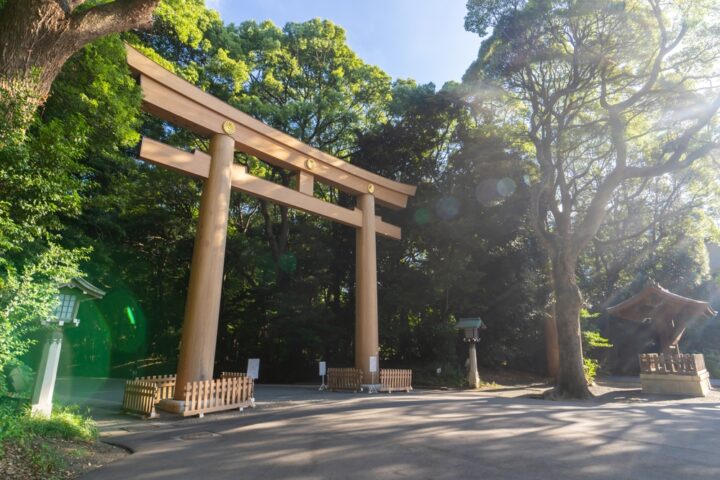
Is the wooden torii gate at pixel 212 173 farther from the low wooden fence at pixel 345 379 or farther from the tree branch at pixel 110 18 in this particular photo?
the tree branch at pixel 110 18

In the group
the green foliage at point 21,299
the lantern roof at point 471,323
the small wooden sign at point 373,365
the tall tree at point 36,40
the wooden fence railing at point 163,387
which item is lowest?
the wooden fence railing at point 163,387

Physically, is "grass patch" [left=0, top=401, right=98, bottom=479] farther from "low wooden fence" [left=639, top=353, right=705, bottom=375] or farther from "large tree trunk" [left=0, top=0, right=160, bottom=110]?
"low wooden fence" [left=639, top=353, right=705, bottom=375]

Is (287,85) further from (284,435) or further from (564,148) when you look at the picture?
(284,435)

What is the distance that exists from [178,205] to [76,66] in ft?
46.7

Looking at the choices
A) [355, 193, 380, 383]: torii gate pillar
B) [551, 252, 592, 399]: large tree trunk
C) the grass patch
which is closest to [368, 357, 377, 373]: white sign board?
[355, 193, 380, 383]: torii gate pillar

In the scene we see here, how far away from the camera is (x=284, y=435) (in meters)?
5.99

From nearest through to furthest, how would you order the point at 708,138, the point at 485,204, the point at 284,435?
the point at 284,435 < the point at 708,138 < the point at 485,204

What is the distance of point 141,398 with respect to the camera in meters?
8.15

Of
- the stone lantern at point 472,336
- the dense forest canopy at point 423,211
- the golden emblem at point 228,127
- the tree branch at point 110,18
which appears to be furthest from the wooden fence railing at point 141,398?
the stone lantern at point 472,336

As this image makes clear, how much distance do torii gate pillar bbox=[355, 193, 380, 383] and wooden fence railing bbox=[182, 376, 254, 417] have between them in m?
4.73

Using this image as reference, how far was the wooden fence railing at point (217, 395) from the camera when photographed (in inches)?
320

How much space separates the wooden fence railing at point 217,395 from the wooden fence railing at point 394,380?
5057mm

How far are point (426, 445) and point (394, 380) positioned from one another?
8394mm

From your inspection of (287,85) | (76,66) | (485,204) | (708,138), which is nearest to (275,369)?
(485,204)
